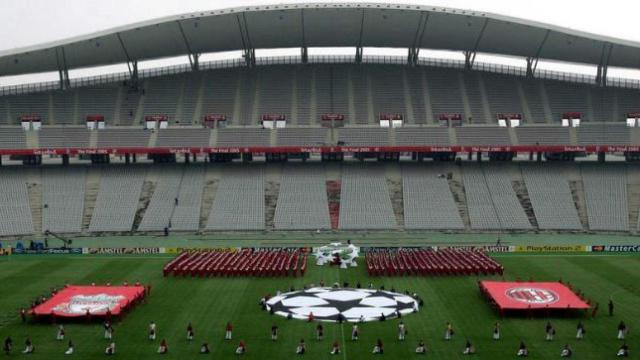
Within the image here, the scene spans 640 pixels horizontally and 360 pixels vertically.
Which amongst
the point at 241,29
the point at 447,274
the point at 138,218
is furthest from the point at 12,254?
the point at 447,274

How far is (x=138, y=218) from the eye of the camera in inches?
2539

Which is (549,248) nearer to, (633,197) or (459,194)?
(459,194)

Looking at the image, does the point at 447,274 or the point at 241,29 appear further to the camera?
the point at 241,29

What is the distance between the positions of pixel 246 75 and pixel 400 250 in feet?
111

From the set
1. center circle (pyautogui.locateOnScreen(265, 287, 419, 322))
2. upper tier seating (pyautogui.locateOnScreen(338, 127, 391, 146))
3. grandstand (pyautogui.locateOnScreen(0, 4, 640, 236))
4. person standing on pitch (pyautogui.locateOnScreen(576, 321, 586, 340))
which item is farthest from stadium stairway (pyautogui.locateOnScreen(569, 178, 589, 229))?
person standing on pitch (pyautogui.locateOnScreen(576, 321, 586, 340))

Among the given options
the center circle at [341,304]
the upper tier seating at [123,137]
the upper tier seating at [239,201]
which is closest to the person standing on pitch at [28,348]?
the center circle at [341,304]

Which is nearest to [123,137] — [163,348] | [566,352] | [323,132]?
[323,132]

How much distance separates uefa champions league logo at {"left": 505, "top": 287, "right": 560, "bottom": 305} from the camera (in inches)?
1415

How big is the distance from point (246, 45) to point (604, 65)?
3869 centimetres

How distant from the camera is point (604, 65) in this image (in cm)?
7281

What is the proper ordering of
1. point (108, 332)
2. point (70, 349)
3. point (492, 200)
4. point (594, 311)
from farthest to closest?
point (492, 200)
point (594, 311)
point (108, 332)
point (70, 349)

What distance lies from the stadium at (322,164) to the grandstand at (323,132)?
228 mm

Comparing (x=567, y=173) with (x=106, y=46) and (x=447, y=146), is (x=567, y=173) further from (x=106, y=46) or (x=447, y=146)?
(x=106, y=46)

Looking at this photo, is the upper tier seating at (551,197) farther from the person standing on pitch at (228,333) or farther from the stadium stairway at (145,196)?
the person standing on pitch at (228,333)
